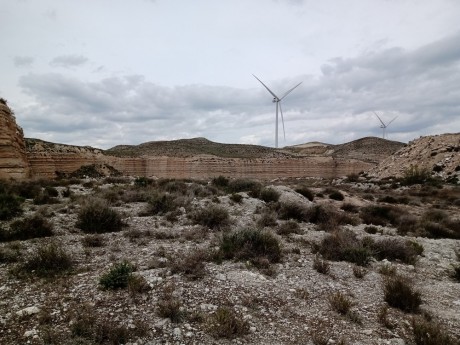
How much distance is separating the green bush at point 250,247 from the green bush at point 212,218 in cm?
248

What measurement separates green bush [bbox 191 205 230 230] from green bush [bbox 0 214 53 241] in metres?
4.51

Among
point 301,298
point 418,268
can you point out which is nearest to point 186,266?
point 301,298

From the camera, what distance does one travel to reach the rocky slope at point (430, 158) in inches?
1362

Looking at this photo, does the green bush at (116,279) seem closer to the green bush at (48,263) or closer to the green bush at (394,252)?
the green bush at (48,263)

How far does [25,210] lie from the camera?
11.7 m

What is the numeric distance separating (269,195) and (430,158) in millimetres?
29664

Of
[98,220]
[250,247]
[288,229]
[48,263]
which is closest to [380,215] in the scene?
[288,229]

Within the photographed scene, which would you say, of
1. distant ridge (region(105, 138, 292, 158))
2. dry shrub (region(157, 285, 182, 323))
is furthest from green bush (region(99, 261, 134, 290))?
distant ridge (region(105, 138, 292, 158))

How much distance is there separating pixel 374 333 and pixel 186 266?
360cm

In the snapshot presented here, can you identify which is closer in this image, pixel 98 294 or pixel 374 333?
pixel 374 333

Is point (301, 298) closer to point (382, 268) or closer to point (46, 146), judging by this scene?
point (382, 268)

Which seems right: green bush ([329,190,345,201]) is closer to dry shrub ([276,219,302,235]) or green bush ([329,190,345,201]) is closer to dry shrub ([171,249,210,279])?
dry shrub ([276,219,302,235])

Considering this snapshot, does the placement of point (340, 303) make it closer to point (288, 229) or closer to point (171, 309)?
point (171, 309)

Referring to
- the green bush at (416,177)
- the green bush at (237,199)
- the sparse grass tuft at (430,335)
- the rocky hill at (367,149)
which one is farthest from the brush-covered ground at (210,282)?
the rocky hill at (367,149)
